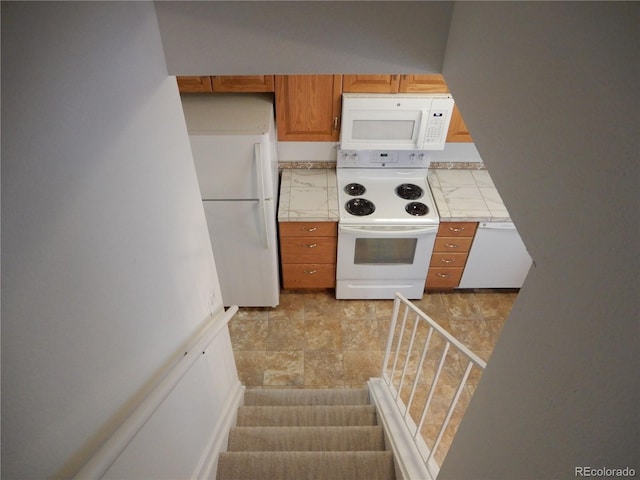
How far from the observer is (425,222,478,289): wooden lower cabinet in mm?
3031

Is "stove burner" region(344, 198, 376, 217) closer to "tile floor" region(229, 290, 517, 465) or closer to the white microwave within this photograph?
the white microwave

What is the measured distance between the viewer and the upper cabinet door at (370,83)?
2658 mm

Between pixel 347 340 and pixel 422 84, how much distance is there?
6.54ft

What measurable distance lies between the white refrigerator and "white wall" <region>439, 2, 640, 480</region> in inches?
69.0

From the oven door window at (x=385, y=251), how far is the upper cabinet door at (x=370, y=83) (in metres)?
1.06

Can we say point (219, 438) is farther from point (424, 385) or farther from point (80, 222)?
point (424, 385)

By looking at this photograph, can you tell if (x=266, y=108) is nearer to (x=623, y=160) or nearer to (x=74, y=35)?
(x=74, y=35)

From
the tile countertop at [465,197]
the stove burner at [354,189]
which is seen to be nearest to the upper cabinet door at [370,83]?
the stove burner at [354,189]

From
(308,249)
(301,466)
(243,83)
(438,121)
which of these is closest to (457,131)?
(438,121)

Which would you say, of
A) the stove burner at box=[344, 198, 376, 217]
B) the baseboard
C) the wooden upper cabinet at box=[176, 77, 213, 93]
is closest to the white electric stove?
the stove burner at box=[344, 198, 376, 217]

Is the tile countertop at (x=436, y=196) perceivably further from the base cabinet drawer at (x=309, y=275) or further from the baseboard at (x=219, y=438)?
the baseboard at (x=219, y=438)

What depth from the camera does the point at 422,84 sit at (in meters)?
2.70

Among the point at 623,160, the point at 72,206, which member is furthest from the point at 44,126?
the point at 623,160

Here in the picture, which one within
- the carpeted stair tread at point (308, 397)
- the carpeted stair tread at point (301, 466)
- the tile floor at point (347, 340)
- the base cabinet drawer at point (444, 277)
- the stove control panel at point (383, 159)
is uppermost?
the stove control panel at point (383, 159)
